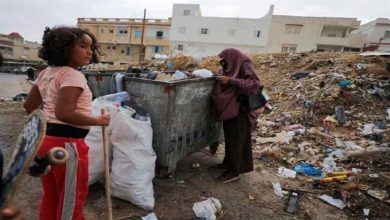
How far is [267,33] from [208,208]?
2953cm

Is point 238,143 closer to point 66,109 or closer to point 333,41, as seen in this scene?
point 66,109

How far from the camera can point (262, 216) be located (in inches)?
110

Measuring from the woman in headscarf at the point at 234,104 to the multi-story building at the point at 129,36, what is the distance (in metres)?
33.8

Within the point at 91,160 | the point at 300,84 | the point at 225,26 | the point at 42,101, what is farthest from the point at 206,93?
the point at 225,26

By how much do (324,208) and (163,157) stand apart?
78.1 inches

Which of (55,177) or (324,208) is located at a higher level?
(55,177)

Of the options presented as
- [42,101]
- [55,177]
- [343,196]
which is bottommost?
[343,196]

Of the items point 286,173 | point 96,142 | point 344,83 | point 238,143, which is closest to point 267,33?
point 344,83

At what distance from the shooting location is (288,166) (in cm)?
427

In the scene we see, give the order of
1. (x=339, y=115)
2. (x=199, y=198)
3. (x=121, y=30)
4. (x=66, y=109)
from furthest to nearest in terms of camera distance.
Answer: (x=121, y=30), (x=339, y=115), (x=199, y=198), (x=66, y=109)

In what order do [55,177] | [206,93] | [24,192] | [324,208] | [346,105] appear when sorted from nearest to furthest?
[55,177] → [24,192] → [324,208] → [206,93] → [346,105]

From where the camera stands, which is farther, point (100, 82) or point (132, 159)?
point (100, 82)

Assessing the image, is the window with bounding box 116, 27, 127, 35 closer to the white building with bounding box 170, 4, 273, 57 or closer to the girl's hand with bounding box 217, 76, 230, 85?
the white building with bounding box 170, 4, 273, 57

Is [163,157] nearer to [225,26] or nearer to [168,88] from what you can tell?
[168,88]
